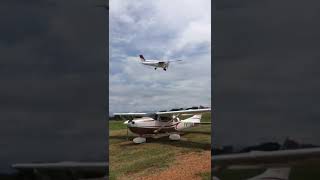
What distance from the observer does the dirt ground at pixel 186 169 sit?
6277mm

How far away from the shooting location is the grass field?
22.4 ft

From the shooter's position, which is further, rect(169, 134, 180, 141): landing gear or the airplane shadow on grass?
rect(169, 134, 180, 141): landing gear

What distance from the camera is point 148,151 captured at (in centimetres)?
898

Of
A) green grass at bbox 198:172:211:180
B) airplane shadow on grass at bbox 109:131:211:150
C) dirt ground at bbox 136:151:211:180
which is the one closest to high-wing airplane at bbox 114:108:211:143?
airplane shadow on grass at bbox 109:131:211:150

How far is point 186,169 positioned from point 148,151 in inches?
94.1

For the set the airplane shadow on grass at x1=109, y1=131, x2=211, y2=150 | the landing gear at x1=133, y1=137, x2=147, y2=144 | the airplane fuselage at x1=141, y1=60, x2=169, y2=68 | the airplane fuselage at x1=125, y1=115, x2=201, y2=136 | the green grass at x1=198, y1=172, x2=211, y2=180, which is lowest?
the green grass at x1=198, y1=172, x2=211, y2=180

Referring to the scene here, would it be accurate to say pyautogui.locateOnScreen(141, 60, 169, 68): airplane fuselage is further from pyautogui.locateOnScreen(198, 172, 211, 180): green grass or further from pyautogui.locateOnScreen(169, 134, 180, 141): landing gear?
pyautogui.locateOnScreen(169, 134, 180, 141): landing gear
